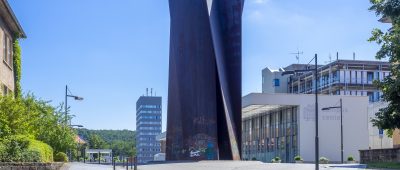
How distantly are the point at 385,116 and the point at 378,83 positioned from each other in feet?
4.83

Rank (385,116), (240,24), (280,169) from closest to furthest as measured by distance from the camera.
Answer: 1. (385,116)
2. (280,169)
3. (240,24)

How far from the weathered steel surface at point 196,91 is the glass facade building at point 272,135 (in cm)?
2205

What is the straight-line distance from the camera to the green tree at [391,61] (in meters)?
18.0

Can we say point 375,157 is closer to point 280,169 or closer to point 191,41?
point 280,169

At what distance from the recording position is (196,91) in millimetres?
51688

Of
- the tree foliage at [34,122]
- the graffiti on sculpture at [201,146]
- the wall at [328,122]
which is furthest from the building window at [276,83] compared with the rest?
the tree foliage at [34,122]

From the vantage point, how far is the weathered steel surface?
2018 inches

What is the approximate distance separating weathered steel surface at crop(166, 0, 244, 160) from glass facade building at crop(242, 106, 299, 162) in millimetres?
22046

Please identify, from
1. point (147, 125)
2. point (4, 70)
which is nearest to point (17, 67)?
point (4, 70)

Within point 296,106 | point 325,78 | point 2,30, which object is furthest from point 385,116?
point 325,78

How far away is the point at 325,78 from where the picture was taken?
3851 inches

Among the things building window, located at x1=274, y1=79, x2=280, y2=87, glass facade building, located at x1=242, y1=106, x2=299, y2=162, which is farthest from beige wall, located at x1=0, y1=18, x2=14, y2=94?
building window, located at x1=274, y1=79, x2=280, y2=87

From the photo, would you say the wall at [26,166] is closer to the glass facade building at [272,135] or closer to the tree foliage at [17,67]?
the tree foliage at [17,67]

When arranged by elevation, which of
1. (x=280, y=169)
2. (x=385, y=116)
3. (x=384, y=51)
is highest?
(x=384, y=51)
